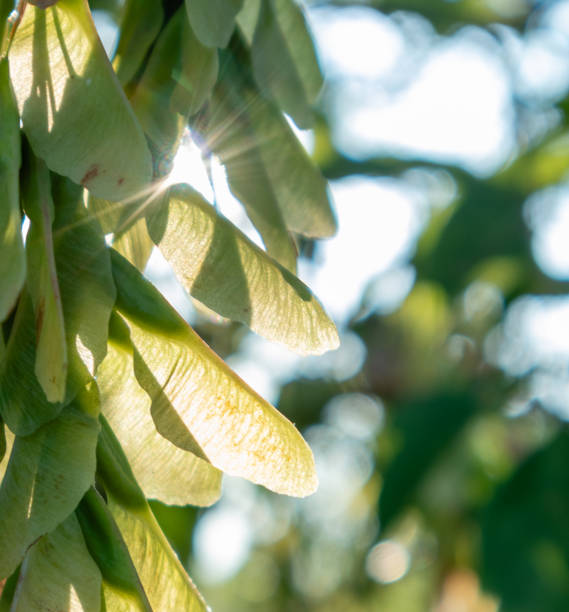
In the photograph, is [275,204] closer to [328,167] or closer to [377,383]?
[328,167]

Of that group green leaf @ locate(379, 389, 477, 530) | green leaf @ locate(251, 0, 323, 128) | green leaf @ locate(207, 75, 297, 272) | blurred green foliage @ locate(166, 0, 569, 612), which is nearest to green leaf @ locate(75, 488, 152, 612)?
green leaf @ locate(207, 75, 297, 272)

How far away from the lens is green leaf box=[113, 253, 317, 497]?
58 cm

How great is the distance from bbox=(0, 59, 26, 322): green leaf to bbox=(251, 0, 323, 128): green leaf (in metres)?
0.26

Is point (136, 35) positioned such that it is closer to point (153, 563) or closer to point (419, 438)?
point (153, 563)

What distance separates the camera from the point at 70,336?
538mm

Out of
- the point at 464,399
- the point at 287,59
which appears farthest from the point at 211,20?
the point at 464,399

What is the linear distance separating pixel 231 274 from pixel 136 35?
0.75 feet

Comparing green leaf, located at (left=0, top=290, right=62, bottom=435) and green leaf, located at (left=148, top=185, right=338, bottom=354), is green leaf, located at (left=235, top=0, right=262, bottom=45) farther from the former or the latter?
green leaf, located at (left=0, top=290, right=62, bottom=435)

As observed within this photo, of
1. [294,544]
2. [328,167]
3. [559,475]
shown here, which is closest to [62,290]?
[559,475]

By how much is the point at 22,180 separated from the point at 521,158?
1846 mm

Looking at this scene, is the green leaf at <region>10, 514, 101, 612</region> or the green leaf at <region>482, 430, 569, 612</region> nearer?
the green leaf at <region>10, 514, 101, 612</region>

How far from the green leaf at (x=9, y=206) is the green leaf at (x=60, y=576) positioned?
0.16 m

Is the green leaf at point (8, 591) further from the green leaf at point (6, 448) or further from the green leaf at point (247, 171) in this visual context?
the green leaf at point (247, 171)

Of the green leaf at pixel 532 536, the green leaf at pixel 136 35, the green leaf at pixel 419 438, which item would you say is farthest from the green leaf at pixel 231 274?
the green leaf at pixel 419 438
